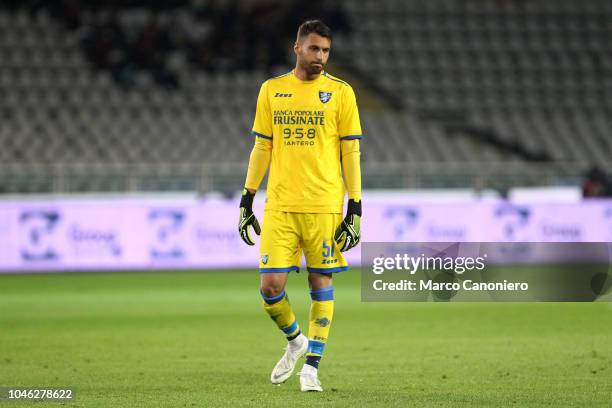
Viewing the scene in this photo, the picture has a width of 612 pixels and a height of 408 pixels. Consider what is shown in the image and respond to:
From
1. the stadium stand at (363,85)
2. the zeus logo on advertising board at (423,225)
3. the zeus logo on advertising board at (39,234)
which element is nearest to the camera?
the zeus logo on advertising board at (39,234)

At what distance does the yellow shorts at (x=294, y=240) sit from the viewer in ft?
22.7

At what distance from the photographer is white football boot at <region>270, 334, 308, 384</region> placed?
7102mm

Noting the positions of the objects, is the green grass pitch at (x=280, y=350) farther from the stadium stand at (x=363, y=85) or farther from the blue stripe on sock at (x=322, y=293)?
the stadium stand at (x=363, y=85)

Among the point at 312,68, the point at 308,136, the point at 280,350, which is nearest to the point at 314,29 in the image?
the point at 312,68

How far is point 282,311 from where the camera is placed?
7094 mm

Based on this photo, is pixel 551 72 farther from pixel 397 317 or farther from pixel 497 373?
pixel 497 373

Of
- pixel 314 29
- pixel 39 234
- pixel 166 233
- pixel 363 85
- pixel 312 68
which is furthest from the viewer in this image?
pixel 363 85

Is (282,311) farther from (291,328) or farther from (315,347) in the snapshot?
(315,347)

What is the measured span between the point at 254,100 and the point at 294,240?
59.5 feet

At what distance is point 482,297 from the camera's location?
12766 millimetres

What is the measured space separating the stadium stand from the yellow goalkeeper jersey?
12402mm

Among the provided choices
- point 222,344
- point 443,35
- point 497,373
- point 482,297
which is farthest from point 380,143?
point 497,373

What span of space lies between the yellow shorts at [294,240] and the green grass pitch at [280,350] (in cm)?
79

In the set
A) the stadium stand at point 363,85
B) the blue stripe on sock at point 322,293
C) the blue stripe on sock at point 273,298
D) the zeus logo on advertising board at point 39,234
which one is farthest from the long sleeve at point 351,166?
the stadium stand at point 363,85
